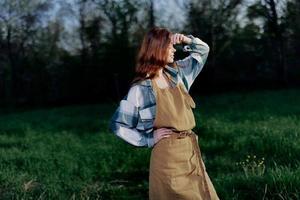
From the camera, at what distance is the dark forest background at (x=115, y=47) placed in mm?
23203

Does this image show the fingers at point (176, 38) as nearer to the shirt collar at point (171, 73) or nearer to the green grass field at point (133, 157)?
the shirt collar at point (171, 73)

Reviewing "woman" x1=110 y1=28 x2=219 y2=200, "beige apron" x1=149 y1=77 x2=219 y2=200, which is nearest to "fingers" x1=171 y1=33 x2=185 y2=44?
"woman" x1=110 y1=28 x2=219 y2=200

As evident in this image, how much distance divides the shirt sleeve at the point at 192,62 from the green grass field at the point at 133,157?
157cm

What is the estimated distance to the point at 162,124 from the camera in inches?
148

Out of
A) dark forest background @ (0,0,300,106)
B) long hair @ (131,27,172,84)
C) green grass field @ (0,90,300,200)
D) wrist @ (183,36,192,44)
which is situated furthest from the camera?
dark forest background @ (0,0,300,106)

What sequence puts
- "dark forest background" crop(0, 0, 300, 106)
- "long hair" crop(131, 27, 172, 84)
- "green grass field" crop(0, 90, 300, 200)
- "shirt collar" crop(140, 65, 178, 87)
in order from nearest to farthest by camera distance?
1. "long hair" crop(131, 27, 172, 84)
2. "shirt collar" crop(140, 65, 178, 87)
3. "green grass field" crop(0, 90, 300, 200)
4. "dark forest background" crop(0, 0, 300, 106)

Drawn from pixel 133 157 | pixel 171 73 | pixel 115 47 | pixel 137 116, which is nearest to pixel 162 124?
pixel 137 116

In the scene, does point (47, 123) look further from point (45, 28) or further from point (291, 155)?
point (45, 28)

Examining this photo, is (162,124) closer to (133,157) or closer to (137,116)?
(137,116)

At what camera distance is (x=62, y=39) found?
91.0ft

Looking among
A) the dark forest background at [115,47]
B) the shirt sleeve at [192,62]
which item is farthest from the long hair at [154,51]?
the dark forest background at [115,47]

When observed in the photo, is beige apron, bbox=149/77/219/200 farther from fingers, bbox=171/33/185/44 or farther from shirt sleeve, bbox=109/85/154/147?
fingers, bbox=171/33/185/44

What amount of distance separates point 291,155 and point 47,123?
8782 mm

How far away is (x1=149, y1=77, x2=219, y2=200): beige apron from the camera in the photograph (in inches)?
147
